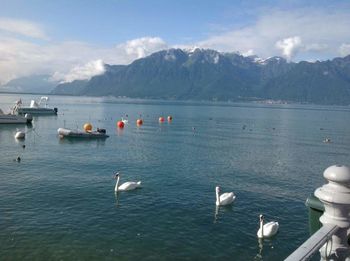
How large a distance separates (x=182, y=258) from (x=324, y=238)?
20686 millimetres

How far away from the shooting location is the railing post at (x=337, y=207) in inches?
265

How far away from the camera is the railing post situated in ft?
22.1

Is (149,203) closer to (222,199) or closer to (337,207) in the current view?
(222,199)

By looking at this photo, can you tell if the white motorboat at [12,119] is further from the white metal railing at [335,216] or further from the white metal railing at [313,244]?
the white metal railing at [313,244]

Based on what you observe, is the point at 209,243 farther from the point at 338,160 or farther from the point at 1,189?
the point at 338,160

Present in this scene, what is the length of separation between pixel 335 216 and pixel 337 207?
0.23 m

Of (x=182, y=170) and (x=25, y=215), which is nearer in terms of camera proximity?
(x=25, y=215)

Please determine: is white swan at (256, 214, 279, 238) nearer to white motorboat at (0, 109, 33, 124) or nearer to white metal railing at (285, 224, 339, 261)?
white metal railing at (285, 224, 339, 261)

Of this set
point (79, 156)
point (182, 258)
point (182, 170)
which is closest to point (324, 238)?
point (182, 258)

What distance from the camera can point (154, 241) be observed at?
Result: 2833 cm

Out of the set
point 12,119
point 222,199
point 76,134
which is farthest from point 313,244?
point 12,119

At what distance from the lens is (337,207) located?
6953mm

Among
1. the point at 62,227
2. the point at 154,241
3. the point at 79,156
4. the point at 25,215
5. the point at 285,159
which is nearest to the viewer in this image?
the point at 154,241

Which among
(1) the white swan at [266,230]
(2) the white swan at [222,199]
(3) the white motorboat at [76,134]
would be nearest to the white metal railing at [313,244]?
(1) the white swan at [266,230]
